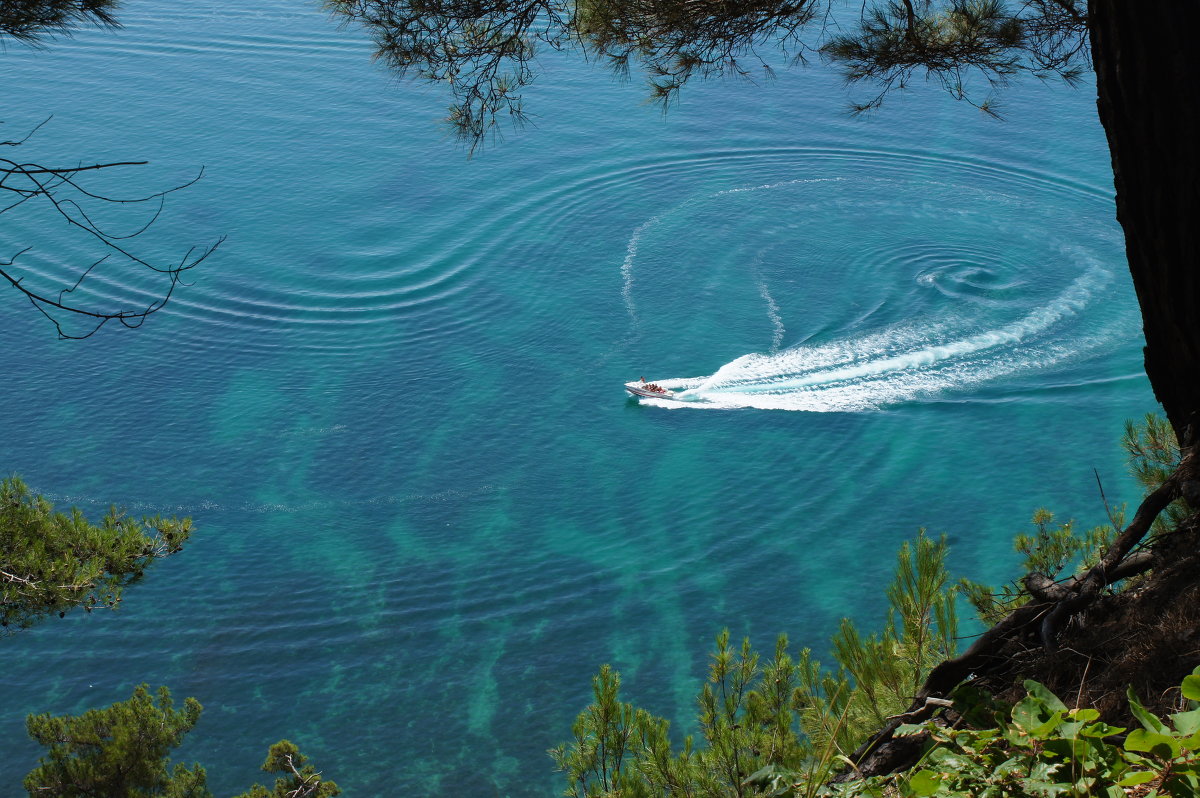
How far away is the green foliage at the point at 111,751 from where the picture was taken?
7688mm

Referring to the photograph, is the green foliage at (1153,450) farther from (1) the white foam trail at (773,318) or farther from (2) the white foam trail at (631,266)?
(2) the white foam trail at (631,266)

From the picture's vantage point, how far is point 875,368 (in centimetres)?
1745

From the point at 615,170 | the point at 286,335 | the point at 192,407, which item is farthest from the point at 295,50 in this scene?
the point at 192,407

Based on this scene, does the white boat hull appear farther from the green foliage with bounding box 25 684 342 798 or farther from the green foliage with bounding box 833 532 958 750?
the green foliage with bounding box 833 532 958 750

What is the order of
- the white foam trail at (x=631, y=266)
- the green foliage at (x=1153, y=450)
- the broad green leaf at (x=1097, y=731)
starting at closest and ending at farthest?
the broad green leaf at (x=1097, y=731) → the green foliage at (x=1153, y=450) → the white foam trail at (x=631, y=266)

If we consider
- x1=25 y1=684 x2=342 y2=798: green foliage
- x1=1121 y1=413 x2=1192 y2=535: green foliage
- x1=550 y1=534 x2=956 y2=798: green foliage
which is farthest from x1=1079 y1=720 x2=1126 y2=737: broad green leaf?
x1=25 y1=684 x2=342 y2=798: green foliage

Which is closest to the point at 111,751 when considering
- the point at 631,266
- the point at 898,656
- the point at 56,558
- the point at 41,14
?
the point at 56,558

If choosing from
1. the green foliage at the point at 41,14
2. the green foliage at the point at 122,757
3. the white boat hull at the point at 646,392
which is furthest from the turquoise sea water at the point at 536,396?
the green foliage at the point at 41,14

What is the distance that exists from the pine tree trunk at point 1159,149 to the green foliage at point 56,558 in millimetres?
5250

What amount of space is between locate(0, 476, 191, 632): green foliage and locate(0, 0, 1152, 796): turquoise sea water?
6.52 metres

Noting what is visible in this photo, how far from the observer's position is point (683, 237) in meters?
21.2

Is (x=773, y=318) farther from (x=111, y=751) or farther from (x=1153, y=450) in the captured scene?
(x=1153, y=450)

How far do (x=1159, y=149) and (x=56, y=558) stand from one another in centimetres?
565

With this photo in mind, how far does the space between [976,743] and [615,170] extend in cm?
2226
